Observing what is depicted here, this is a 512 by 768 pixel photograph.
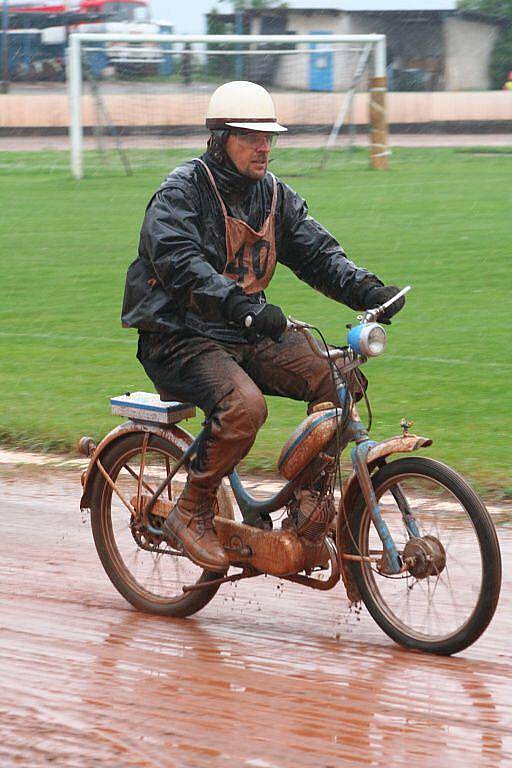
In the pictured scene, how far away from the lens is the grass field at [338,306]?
9031mm

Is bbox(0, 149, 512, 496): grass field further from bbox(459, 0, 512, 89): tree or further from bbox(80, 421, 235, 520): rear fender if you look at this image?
bbox(459, 0, 512, 89): tree

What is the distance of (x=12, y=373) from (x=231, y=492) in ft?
18.0

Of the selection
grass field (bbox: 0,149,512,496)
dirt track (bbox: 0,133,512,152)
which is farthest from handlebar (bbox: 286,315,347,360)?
dirt track (bbox: 0,133,512,152)

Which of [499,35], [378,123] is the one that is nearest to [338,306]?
[378,123]

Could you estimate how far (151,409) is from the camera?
225 inches

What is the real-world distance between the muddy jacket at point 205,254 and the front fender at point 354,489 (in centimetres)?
59

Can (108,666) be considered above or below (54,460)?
above

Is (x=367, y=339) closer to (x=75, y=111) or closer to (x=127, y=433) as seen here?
(x=127, y=433)

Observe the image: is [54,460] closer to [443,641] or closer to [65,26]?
[443,641]

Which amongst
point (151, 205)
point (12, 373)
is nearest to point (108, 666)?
point (151, 205)

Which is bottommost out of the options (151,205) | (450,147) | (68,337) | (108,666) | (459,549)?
(450,147)

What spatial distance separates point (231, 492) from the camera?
5773mm

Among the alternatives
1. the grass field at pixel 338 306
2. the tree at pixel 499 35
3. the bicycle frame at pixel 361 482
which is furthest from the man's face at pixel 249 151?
the tree at pixel 499 35

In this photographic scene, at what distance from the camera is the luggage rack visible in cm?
567
